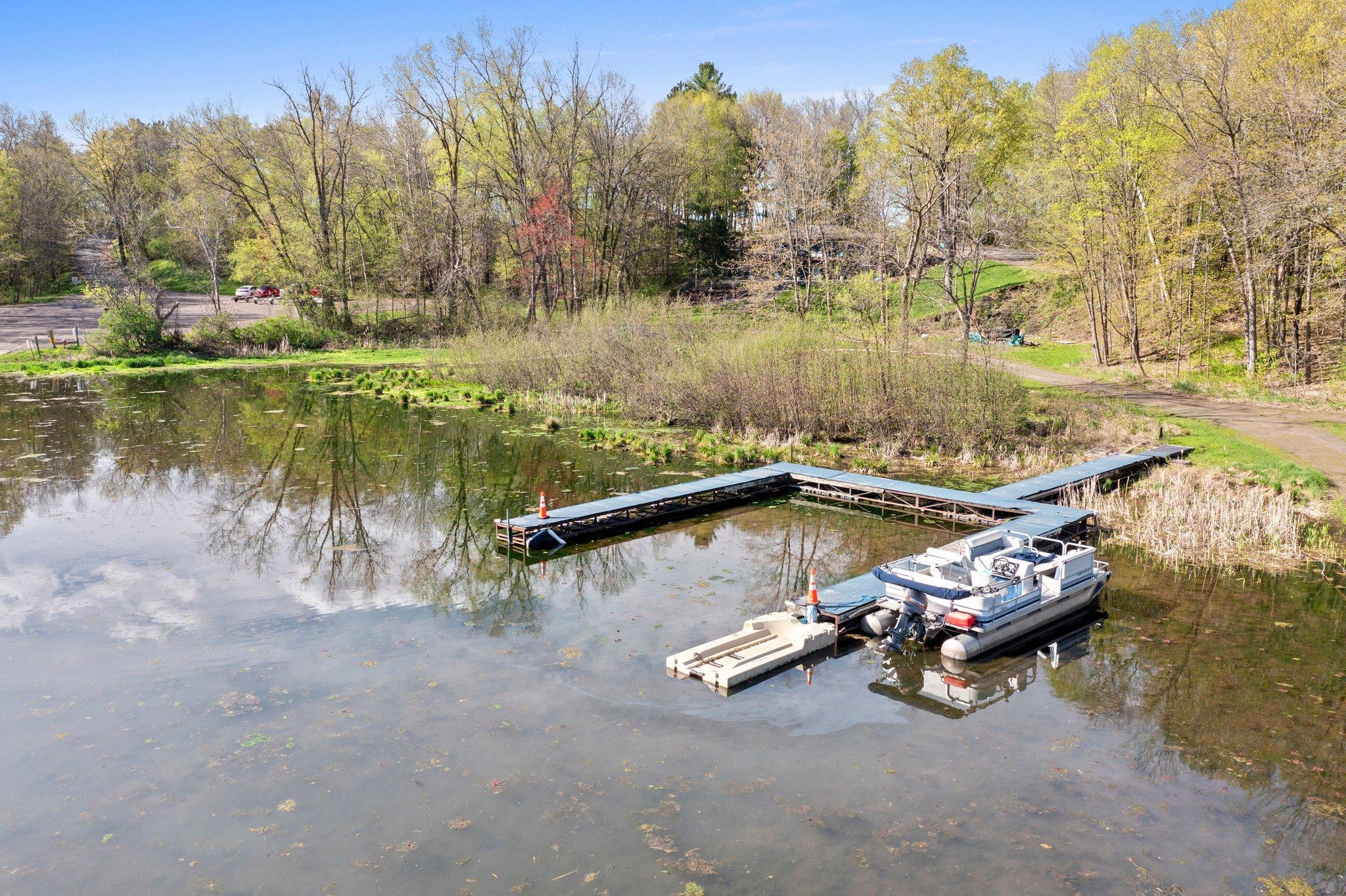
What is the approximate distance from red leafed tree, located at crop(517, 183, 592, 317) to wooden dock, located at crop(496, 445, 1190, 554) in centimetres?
2751

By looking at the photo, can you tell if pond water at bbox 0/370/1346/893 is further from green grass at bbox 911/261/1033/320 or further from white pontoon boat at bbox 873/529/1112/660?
green grass at bbox 911/261/1033/320

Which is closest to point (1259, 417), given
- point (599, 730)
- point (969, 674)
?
point (969, 674)

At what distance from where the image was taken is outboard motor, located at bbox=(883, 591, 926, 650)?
1268cm

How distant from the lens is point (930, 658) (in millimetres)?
12500

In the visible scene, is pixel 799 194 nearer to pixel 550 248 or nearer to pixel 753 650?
pixel 550 248

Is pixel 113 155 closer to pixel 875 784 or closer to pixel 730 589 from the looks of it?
pixel 730 589

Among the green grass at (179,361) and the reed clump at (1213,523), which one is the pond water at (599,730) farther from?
the green grass at (179,361)

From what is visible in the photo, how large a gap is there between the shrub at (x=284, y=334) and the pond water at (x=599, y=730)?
32107 mm

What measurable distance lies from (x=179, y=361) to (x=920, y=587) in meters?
41.9

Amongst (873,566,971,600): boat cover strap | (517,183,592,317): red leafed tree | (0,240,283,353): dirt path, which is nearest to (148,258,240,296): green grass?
(0,240,283,353): dirt path

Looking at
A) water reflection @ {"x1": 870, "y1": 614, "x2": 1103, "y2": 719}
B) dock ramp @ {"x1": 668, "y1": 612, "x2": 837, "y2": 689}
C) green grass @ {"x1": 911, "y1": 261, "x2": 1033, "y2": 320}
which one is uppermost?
green grass @ {"x1": 911, "y1": 261, "x2": 1033, "y2": 320}

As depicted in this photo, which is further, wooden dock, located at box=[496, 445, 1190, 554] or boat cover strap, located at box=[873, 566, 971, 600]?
wooden dock, located at box=[496, 445, 1190, 554]

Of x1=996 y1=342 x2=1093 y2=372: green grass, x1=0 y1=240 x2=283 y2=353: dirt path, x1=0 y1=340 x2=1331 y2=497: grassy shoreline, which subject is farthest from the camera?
x1=0 y1=240 x2=283 y2=353: dirt path

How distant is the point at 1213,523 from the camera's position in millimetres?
16703
